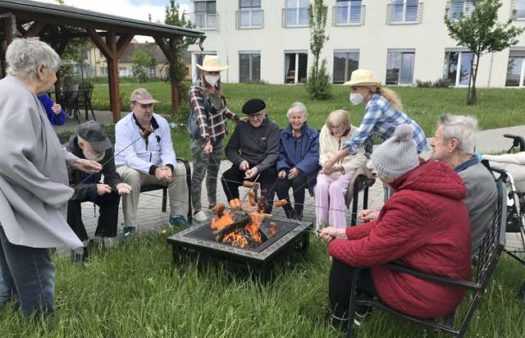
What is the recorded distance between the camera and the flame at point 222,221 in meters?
3.51

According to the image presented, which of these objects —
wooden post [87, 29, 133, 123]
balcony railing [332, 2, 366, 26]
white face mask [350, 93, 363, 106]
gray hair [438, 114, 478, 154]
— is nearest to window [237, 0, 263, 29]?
balcony railing [332, 2, 366, 26]

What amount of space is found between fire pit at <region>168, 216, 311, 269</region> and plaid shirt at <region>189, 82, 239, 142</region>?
142 centimetres

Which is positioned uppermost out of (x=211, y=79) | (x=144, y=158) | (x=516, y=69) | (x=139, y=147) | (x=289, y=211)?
(x=516, y=69)

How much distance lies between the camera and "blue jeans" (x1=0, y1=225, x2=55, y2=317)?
8.10 ft

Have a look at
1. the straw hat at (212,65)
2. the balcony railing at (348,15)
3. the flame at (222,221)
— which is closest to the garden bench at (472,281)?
the flame at (222,221)

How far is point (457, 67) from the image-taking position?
78.3ft

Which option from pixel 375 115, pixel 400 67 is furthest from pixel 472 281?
pixel 400 67

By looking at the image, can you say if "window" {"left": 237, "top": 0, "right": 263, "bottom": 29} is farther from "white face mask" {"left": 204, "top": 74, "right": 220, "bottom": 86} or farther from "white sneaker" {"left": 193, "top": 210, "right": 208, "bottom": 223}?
"white sneaker" {"left": 193, "top": 210, "right": 208, "bottom": 223}

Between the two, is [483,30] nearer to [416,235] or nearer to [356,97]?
[356,97]

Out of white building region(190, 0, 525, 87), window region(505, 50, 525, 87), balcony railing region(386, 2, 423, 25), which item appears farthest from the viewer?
balcony railing region(386, 2, 423, 25)

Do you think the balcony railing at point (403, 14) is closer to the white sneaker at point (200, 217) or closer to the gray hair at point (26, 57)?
the white sneaker at point (200, 217)

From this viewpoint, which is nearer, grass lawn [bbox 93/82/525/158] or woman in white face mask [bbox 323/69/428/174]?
woman in white face mask [bbox 323/69/428/174]

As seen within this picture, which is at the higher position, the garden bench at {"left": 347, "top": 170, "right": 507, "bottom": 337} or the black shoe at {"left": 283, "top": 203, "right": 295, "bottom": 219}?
the garden bench at {"left": 347, "top": 170, "right": 507, "bottom": 337}

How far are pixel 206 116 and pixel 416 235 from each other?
3.07 meters
